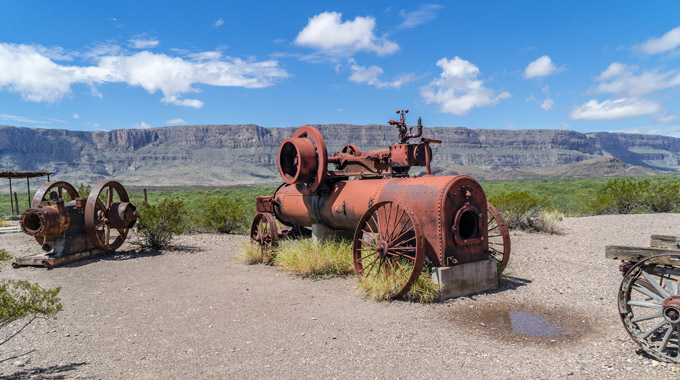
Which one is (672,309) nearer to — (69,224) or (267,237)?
(267,237)

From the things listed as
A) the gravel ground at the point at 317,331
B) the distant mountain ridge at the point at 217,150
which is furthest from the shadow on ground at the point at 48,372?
the distant mountain ridge at the point at 217,150

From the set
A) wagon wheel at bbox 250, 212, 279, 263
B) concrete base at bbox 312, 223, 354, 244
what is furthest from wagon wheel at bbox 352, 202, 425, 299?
wagon wheel at bbox 250, 212, 279, 263

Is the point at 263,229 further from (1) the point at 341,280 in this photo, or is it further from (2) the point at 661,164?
(2) the point at 661,164

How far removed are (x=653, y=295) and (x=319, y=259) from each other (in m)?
5.15

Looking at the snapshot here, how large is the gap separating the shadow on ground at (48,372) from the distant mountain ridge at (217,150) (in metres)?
91.1

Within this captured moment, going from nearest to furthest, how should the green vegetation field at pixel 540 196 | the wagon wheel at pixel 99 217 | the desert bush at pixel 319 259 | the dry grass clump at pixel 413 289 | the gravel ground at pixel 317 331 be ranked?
the gravel ground at pixel 317 331 → the dry grass clump at pixel 413 289 → the desert bush at pixel 319 259 → the wagon wheel at pixel 99 217 → the green vegetation field at pixel 540 196

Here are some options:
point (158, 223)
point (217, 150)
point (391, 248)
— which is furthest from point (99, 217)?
point (217, 150)

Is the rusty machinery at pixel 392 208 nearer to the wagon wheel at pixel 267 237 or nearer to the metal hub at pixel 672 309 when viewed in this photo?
→ the wagon wheel at pixel 267 237

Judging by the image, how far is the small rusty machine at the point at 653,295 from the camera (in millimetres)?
4008

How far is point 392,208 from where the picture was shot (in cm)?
700

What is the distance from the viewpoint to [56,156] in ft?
349

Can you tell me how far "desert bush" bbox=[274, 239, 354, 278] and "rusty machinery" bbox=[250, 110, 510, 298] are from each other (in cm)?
46

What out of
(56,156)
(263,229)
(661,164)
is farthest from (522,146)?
(263,229)

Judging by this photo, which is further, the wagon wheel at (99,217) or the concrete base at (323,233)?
the wagon wheel at (99,217)
